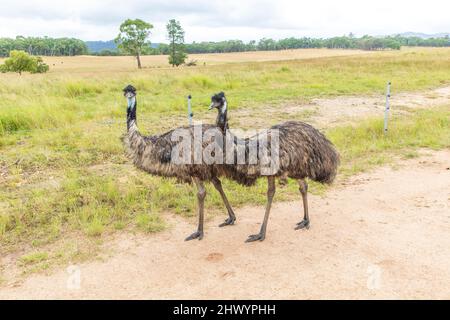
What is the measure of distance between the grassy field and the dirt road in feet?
1.89

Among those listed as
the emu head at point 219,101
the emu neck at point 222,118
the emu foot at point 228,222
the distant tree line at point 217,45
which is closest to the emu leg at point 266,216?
the emu foot at point 228,222

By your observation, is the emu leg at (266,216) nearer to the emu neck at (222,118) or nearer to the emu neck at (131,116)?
the emu neck at (222,118)

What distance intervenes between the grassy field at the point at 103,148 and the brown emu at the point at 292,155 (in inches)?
48.9

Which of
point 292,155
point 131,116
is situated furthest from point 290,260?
point 131,116

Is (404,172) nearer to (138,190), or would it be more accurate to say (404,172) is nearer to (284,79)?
(138,190)

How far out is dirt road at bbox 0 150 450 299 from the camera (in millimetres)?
4117

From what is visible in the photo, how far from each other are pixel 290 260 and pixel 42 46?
9957 centimetres

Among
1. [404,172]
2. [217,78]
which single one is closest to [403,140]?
[404,172]

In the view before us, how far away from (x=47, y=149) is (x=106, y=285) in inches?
208

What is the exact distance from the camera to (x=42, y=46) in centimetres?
9188

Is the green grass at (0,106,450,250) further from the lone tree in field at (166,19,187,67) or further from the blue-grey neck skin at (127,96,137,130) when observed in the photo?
the lone tree in field at (166,19,187,67)

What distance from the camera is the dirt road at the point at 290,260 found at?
4.12 meters

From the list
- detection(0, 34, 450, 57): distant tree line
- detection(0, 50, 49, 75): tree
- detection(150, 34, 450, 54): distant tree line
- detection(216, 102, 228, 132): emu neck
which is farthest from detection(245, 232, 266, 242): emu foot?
detection(150, 34, 450, 54): distant tree line

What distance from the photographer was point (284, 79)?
20.8 metres
